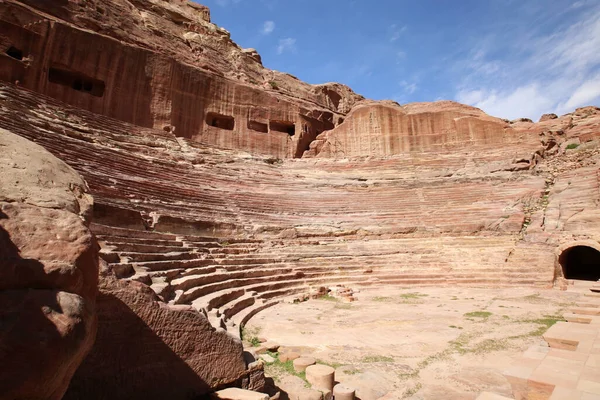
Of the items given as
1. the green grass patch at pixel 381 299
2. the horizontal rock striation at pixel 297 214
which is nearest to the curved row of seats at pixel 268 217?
the horizontal rock striation at pixel 297 214

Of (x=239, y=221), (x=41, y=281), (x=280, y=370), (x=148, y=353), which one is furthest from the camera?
(x=239, y=221)

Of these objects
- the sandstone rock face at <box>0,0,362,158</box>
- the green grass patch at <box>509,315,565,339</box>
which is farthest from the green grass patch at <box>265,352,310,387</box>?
the sandstone rock face at <box>0,0,362,158</box>

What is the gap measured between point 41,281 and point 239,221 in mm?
10632

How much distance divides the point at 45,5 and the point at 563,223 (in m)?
24.7

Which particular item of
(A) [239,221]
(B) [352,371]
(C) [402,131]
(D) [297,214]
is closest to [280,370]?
(B) [352,371]

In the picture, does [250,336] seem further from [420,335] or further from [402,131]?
[402,131]

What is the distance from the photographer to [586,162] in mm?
16484

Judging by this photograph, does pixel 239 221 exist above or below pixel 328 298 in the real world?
above

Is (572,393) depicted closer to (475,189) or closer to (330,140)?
(475,189)

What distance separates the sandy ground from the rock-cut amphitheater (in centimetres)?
6

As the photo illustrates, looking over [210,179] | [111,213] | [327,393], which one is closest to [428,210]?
[210,179]

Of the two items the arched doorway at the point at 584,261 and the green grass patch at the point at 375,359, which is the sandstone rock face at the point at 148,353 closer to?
the green grass patch at the point at 375,359

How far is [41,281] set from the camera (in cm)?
172

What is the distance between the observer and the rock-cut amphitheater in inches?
86.4
